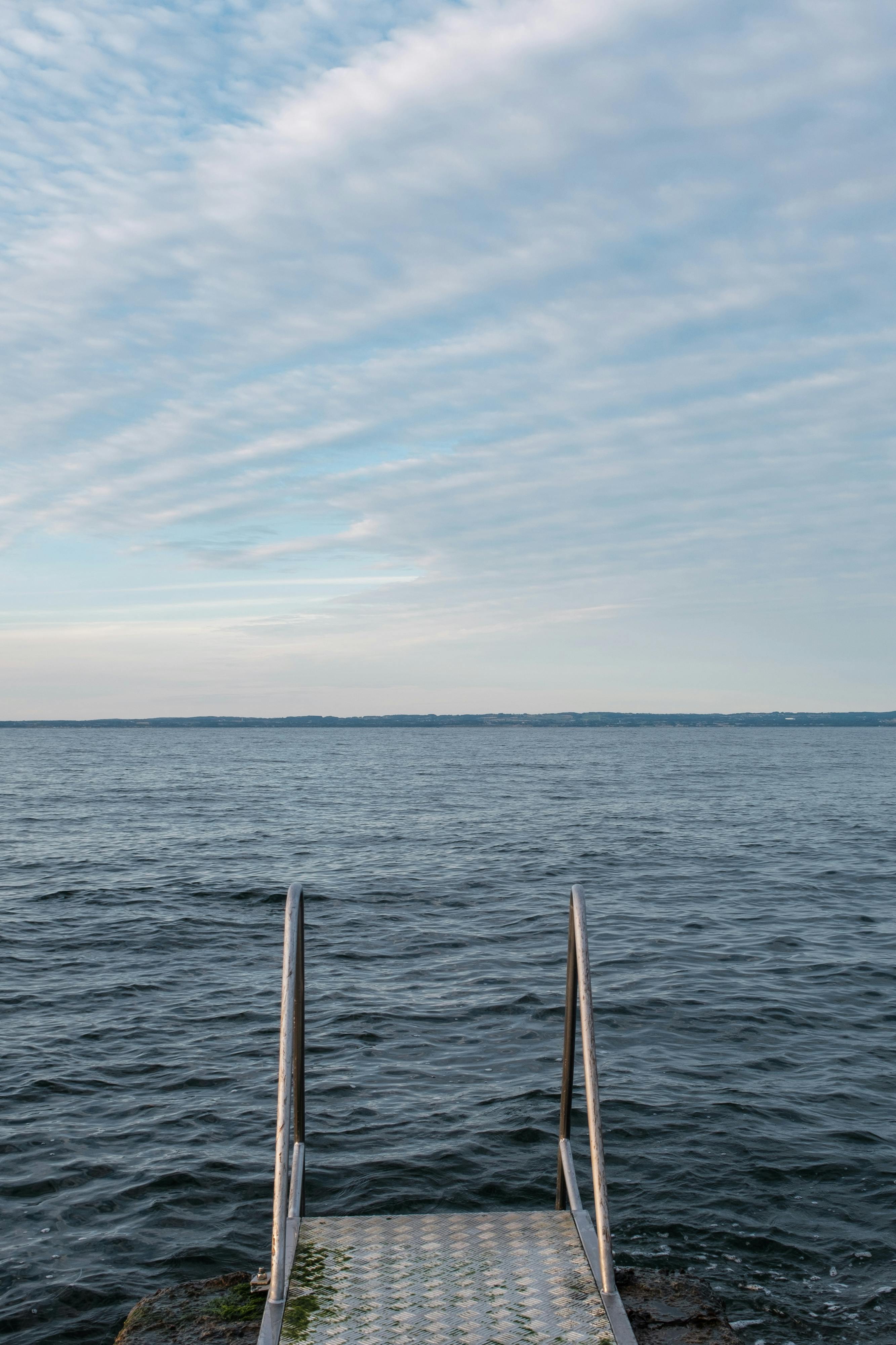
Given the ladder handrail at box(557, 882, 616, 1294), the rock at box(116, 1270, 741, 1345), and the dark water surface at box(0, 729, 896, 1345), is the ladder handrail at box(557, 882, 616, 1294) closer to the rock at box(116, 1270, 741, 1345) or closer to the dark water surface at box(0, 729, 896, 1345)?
the rock at box(116, 1270, 741, 1345)

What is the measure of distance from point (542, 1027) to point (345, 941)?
6099 millimetres

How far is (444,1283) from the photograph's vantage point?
207 inches

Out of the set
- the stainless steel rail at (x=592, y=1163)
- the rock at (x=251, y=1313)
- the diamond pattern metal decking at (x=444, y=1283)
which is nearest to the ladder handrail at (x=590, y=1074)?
the stainless steel rail at (x=592, y=1163)

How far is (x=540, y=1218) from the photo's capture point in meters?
6.14

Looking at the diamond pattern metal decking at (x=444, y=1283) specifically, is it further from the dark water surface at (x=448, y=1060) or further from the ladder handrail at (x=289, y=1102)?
the dark water surface at (x=448, y=1060)

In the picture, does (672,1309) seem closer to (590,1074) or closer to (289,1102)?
(590,1074)

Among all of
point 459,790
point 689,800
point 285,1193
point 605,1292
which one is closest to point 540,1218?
point 605,1292

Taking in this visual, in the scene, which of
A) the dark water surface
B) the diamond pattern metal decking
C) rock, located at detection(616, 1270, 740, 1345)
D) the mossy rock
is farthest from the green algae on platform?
the dark water surface

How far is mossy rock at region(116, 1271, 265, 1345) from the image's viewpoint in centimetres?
517

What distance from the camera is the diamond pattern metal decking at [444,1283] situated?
4754mm

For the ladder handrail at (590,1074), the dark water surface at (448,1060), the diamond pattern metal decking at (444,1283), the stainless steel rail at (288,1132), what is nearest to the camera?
the diamond pattern metal decking at (444,1283)

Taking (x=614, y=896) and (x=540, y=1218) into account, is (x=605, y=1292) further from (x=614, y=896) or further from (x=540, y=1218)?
(x=614, y=896)

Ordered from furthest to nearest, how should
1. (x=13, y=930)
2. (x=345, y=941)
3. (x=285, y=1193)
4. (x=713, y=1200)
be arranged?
1. (x=13, y=930)
2. (x=345, y=941)
3. (x=713, y=1200)
4. (x=285, y=1193)

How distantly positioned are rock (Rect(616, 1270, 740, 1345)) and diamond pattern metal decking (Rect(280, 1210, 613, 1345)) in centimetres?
40
